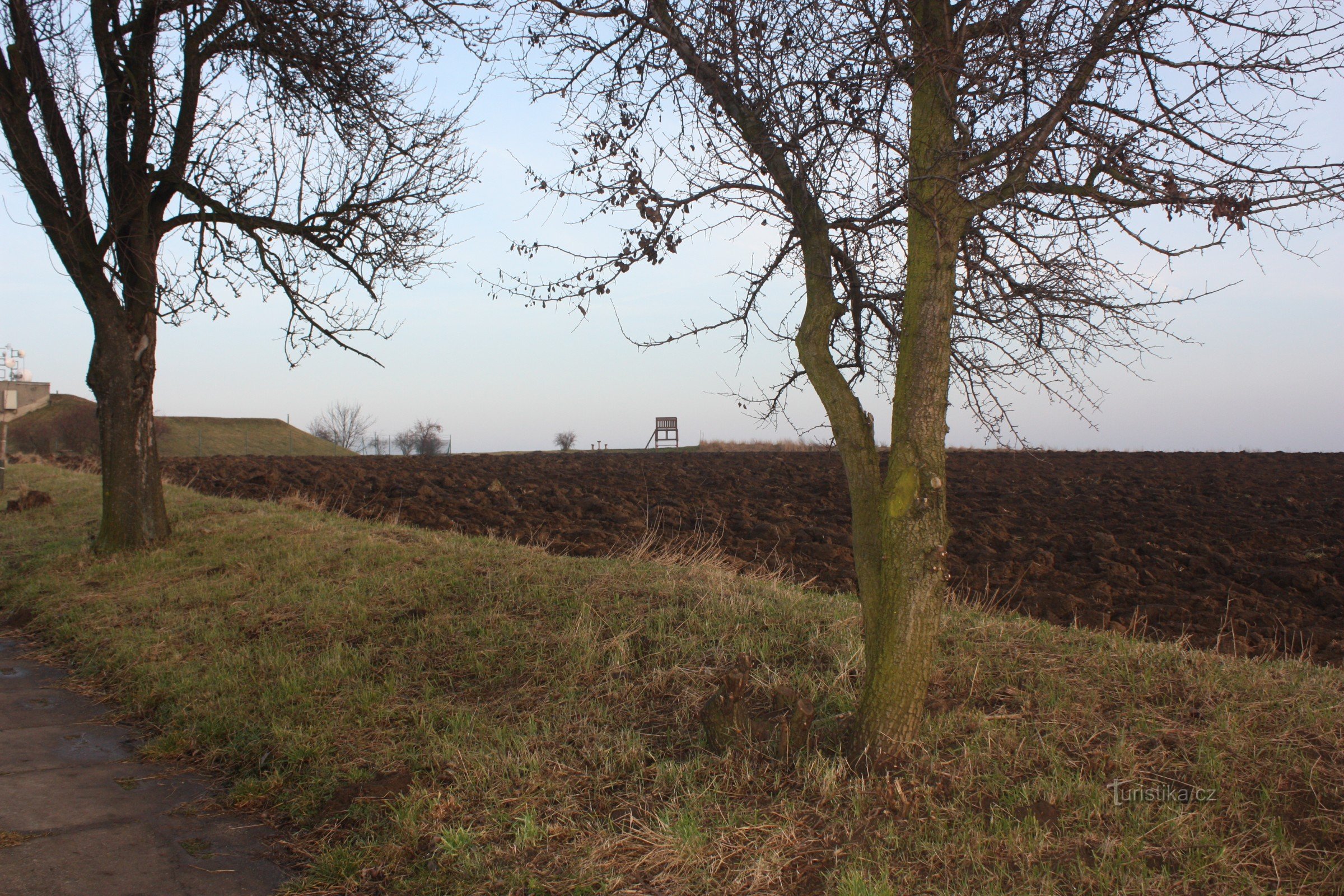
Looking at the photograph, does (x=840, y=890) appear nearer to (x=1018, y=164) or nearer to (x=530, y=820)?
(x=530, y=820)

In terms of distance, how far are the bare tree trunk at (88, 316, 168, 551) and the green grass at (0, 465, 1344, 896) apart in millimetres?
2740

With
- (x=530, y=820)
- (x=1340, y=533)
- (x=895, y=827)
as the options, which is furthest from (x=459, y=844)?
(x=1340, y=533)

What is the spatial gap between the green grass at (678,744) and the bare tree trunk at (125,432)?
8.99 ft

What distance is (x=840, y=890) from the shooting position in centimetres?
313

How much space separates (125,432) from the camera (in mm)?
9930

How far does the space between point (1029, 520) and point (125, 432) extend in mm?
12457

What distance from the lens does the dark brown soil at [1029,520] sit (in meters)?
7.80

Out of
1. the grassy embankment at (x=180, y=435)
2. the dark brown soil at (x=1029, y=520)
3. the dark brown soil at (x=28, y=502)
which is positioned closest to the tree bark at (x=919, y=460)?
the dark brown soil at (x=1029, y=520)

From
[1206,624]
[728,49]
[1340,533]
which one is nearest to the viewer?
[728,49]

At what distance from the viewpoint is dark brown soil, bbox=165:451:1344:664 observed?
7801 millimetres

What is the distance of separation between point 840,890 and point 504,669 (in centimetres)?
307

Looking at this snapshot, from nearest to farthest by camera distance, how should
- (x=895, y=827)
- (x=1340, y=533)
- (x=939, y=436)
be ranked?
(x=895, y=827) → (x=939, y=436) → (x=1340, y=533)

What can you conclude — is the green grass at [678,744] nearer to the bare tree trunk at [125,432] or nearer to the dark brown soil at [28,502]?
the bare tree trunk at [125,432]

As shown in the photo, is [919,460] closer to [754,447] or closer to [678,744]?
[678,744]
